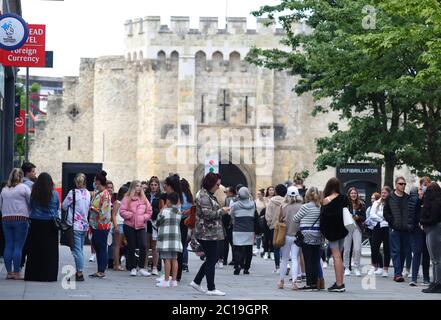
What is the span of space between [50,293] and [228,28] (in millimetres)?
46732

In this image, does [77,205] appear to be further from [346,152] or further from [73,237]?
[346,152]

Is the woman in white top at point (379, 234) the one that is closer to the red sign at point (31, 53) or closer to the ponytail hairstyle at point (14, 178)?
the ponytail hairstyle at point (14, 178)

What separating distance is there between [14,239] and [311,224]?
4562mm

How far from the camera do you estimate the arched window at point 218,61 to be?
64.2 m

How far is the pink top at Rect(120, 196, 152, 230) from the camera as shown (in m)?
22.8

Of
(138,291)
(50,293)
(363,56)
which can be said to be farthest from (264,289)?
(363,56)

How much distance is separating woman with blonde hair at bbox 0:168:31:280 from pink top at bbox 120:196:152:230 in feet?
7.83

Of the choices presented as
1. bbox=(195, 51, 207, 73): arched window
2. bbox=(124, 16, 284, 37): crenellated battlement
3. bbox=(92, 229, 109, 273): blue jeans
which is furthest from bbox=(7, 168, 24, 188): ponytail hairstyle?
bbox=(195, 51, 207, 73): arched window

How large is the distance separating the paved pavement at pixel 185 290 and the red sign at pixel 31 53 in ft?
→ 18.4

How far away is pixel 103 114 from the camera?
217 feet

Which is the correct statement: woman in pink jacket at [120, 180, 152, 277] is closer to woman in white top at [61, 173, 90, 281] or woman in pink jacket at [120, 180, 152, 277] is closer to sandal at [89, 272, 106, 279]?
sandal at [89, 272, 106, 279]

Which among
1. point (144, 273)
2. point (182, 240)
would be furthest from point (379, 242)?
point (144, 273)

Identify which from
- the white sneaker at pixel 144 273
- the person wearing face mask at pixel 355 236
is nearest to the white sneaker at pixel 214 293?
the white sneaker at pixel 144 273

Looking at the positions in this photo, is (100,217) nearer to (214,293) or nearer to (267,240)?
(214,293)
